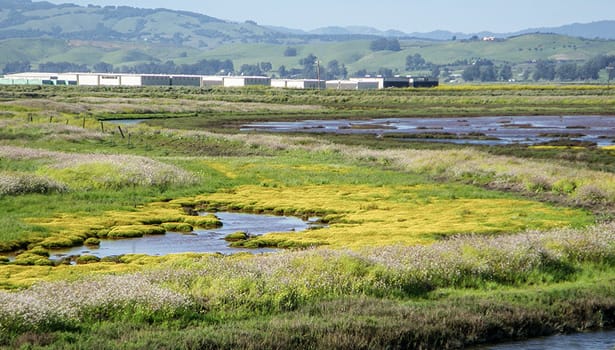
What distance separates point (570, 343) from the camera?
76.9ft

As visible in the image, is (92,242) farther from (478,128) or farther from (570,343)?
(478,128)

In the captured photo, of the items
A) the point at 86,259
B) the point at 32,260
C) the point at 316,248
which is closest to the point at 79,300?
the point at 32,260

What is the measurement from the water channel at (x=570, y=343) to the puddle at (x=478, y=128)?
62.1m

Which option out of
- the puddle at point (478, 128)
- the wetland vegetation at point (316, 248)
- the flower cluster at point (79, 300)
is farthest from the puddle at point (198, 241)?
the puddle at point (478, 128)

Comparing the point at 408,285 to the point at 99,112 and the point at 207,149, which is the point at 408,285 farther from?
the point at 99,112

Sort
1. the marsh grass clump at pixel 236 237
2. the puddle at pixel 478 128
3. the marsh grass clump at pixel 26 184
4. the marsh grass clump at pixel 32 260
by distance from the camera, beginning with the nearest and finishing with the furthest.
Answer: the marsh grass clump at pixel 32 260
the marsh grass clump at pixel 236 237
the marsh grass clump at pixel 26 184
the puddle at pixel 478 128

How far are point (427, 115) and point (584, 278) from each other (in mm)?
111163

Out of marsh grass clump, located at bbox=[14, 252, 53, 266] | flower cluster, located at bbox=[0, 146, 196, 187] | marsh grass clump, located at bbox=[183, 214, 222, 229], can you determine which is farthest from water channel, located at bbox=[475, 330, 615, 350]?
flower cluster, located at bbox=[0, 146, 196, 187]

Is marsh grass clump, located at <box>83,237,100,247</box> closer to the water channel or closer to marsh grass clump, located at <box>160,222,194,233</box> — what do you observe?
marsh grass clump, located at <box>160,222,194,233</box>

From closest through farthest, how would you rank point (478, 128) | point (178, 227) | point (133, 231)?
1. point (133, 231)
2. point (178, 227)
3. point (478, 128)

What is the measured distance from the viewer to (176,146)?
81.4m

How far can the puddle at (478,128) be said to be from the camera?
300 ft

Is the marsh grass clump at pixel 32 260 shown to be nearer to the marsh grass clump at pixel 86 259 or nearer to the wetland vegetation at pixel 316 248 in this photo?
the wetland vegetation at pixel 316 248

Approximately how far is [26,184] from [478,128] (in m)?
72.2
